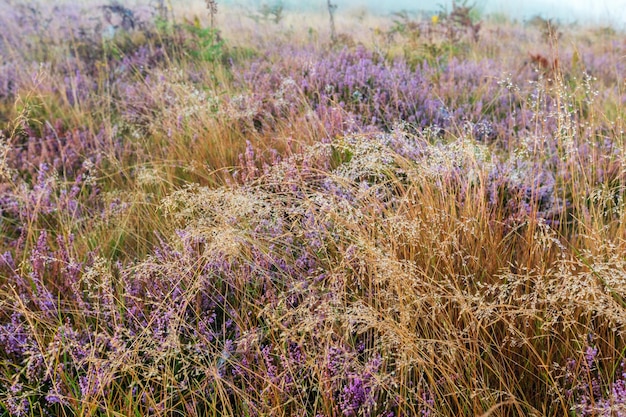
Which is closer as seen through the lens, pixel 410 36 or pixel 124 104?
pixel 124 104

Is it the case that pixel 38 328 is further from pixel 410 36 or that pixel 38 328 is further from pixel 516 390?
pixel 410 36

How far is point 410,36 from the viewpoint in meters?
6.13

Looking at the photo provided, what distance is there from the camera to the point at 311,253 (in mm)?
2281

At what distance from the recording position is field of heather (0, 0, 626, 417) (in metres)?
1.70

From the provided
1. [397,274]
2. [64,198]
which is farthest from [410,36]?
[397,274]

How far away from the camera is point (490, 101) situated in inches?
172

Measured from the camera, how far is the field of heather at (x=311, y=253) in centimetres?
170

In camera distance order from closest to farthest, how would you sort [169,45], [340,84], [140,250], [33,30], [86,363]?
[86,363] < [140,250] < [340,84] < [169,45] < [33,30]

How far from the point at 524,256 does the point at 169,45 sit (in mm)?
4928

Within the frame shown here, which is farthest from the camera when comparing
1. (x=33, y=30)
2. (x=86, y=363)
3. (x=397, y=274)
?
(x=33, y=30)

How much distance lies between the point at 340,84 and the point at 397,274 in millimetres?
2861

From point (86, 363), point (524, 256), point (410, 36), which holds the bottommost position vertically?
point (86, 363)

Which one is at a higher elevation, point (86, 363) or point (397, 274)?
point (397, 274)

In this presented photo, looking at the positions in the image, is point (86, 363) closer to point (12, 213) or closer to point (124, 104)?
point (12, 213)
